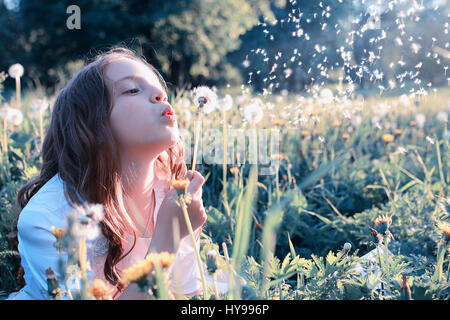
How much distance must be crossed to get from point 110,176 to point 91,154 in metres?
0.07

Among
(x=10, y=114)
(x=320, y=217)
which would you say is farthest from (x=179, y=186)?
(x=10, y=114)

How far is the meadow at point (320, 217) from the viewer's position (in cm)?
69

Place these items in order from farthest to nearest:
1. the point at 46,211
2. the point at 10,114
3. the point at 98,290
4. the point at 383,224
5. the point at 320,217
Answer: the point at 10,114 → the point at 320,217 → the point at 46,211 → the point at 383,224 → the point at 98,290

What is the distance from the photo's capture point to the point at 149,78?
105 cm

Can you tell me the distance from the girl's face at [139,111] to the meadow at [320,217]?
23 centimetres

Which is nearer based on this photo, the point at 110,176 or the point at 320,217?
the point at 110,176

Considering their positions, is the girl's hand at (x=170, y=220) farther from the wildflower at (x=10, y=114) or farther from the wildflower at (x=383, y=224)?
the wildflower at (x=10, y=114)

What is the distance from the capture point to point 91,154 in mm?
1034

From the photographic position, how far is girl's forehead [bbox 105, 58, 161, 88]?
1.04 meters

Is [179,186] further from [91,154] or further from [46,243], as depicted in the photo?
[91,154]

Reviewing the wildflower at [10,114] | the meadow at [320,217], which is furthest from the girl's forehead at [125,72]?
the wildflower at [10,114]
